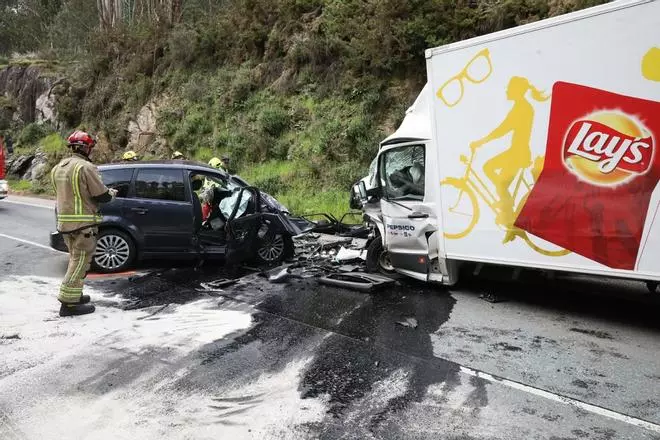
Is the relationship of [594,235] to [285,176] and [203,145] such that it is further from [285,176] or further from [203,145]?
[203,145]

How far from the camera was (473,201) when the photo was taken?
5.79 meters

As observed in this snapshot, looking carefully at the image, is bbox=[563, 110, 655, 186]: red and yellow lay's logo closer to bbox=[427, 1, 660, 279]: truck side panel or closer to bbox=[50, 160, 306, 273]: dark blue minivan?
bbox=[427, 1, 660, 279]: truck side panel

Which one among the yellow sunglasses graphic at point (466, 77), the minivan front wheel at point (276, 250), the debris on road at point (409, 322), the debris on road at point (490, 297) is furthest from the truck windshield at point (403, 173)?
the minivan front wheel at point (276, 250)

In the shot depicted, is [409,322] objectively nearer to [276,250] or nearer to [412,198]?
[412,198]

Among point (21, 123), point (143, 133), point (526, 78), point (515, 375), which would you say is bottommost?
point (515, 375)

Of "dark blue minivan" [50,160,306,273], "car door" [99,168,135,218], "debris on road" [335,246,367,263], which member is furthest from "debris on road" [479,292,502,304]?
"car door" [99,168,135,218]

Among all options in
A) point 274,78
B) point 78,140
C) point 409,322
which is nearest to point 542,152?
point 409,322

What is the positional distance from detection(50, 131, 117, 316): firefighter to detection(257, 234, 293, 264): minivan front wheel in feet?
9.40

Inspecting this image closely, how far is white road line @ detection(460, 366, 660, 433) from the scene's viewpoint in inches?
134

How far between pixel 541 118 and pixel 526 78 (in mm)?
446

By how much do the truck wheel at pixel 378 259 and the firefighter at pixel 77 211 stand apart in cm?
362

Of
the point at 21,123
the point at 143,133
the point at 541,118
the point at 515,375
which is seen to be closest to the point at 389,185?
the point at 541,118

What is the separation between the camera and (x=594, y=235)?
4887 millimetres

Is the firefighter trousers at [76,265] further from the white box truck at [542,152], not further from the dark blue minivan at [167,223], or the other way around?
the white box truck at [542,152]
